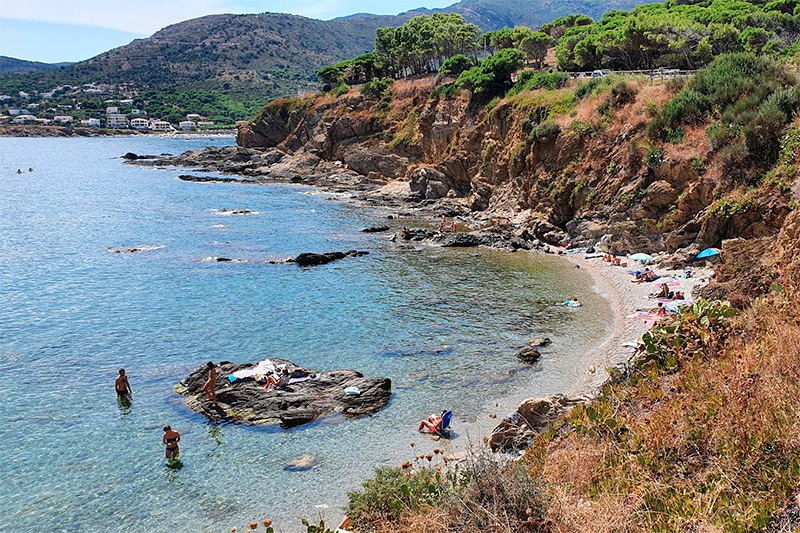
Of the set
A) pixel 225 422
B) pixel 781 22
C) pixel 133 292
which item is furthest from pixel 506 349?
pixel 781 22

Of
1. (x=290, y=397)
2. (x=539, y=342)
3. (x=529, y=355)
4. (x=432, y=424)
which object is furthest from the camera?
(x=539, y=342)

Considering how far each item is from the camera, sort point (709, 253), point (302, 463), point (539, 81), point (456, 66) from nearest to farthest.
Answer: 1. point (302, 463)
2. point (709, 253)
3. point (539, 81)
4. point (456, 66)

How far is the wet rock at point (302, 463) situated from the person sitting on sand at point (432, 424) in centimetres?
320

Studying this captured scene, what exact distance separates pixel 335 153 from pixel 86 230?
38.7m

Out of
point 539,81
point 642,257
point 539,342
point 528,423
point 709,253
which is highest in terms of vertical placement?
point 539,81

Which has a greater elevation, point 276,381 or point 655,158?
point 655,158

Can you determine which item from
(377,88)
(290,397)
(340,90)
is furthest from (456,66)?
(290,397)

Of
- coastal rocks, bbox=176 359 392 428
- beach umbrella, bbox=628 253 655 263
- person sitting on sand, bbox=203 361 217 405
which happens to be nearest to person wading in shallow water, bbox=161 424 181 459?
coastal rocks, bbox=176 359 392 428

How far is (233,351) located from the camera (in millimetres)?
22438

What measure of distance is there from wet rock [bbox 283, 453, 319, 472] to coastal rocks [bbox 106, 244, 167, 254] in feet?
97.9

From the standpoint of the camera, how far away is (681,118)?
36031 millimetres

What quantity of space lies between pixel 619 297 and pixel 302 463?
1874 cm

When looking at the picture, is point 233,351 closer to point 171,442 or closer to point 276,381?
point 276,381

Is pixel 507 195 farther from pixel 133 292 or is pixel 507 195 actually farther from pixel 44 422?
pixel 44 422
